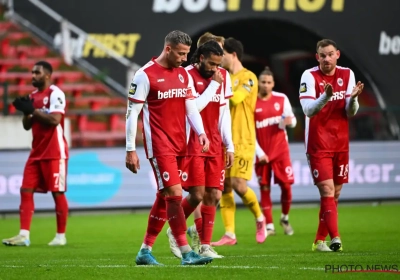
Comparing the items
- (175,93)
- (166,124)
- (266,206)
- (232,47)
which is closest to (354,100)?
(175,93)

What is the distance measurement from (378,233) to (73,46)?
41.5ft

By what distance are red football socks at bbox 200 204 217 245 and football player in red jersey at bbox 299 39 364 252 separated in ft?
3.91

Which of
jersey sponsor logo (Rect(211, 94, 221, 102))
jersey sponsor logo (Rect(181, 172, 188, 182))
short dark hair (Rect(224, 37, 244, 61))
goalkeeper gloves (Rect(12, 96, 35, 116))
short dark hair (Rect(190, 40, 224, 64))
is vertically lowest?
jersey sponsor logo (Rect(181, 172, 188, 182))


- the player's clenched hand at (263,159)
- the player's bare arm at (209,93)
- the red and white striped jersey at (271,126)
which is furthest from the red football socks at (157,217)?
the red and white striped jersey at (271,126)

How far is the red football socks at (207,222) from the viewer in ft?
34.6

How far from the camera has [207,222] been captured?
422 inches

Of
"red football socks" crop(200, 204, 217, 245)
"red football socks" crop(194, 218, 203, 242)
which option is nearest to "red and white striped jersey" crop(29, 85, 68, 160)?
"red football socks" crop(194, 218, 203, 242)

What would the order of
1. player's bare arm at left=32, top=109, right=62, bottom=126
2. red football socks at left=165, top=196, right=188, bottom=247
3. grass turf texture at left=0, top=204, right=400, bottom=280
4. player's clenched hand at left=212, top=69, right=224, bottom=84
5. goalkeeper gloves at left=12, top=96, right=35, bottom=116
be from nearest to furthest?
grass turf texture at left=0, top=204, right=400, bottom=280, red football socks at left=165, top=196, right=188, bottom=247, player's clenched hand at left=212, top=69, right=224, bottom=84, goalkeeper gloves at left=12, top=96, right=35, bottom=116, player's bare arm at left=32, top=109, right=62, bottom=126

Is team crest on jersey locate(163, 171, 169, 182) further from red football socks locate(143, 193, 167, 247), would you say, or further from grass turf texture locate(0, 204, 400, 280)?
grass turf texture locate(0, 204, 400, 280)

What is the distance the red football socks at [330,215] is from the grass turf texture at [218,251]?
0.29 meters

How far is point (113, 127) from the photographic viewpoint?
2206 cm

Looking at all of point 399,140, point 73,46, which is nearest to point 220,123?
point 399,140

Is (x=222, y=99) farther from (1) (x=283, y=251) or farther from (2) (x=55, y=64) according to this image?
(2) (x=55, y=64)

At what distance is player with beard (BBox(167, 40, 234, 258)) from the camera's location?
33.7 feet
